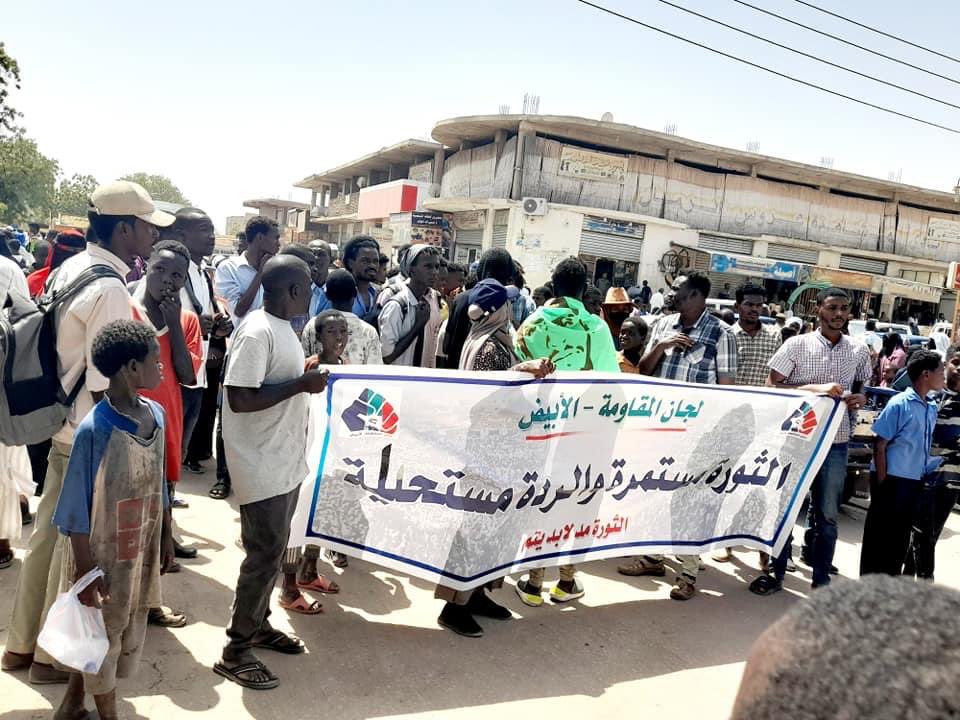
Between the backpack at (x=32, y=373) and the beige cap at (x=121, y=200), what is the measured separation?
17.0 inches

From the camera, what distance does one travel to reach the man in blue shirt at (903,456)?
4586mm

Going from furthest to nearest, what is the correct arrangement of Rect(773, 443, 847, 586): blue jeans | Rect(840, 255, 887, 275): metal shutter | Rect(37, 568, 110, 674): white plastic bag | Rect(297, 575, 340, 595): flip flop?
Rect(840, 255, 887, 275): metal shutter < Rect(773, 443, 847, 586): blue jeans < Rect(297, 575, 340, 595): flip flop < Rect(37, 568, 110, 674): white plastic bag

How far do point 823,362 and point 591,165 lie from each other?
20.9m

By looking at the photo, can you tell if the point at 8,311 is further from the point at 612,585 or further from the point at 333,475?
the point at 612,585

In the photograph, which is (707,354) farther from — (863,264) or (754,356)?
(863,264)

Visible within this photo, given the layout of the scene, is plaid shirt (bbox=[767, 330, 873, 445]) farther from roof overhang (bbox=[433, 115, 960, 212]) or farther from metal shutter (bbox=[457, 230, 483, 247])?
metal shutter (bbox=[457, 230, 483, 247])

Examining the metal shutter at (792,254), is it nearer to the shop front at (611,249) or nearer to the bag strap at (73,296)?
the shop front at (611,249)

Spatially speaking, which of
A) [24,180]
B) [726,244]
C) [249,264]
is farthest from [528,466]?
[24,180]

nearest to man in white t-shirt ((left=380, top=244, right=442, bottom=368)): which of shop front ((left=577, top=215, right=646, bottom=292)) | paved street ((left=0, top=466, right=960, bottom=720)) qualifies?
paved street ((left=0, top=466, right=960, bottom=720))

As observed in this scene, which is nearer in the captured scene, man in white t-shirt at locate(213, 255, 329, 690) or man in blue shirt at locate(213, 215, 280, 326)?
man in white t-shirt at locate(213, 255, 329, 690)

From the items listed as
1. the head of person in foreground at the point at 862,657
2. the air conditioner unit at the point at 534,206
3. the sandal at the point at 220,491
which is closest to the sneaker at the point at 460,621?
the sandal at the point at 220,491

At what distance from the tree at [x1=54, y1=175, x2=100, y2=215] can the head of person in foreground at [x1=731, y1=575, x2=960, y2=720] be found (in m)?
81.1

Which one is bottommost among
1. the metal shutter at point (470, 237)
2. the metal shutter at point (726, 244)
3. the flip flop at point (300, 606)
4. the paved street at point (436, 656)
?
the paved street at point (436, 656)

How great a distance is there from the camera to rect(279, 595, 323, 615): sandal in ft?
12.7
